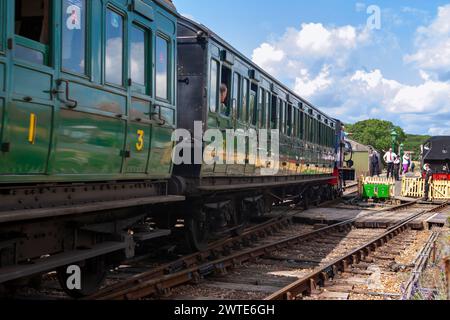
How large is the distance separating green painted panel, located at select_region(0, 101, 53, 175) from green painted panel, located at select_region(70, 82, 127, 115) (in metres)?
0.49

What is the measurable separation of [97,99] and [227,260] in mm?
4143

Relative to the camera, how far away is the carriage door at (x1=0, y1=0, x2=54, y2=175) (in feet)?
14.1

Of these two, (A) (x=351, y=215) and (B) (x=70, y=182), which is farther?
(A) (x=351, y=215)

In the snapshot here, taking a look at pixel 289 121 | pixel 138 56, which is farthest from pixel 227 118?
pixel 289 121

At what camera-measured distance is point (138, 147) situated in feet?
21.3

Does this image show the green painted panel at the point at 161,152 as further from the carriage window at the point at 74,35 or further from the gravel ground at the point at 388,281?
the gravel ground at the point at 388,281

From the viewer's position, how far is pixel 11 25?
430cm

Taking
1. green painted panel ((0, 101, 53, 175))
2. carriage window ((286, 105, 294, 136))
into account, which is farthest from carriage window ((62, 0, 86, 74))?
carriage window ((286, 105, 294, 136))

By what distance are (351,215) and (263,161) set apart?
21.4 feet

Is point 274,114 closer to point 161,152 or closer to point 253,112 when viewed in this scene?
point 253,112

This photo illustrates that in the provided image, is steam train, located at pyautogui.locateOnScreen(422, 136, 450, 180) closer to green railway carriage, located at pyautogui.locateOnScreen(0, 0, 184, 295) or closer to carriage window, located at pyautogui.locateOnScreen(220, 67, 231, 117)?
carriage window, located at pyautogui.locateOnScreen(220, 67, 231, 117)

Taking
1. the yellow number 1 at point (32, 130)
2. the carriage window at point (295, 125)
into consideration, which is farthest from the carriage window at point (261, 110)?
the yellow number 1 at point (32, 130)
